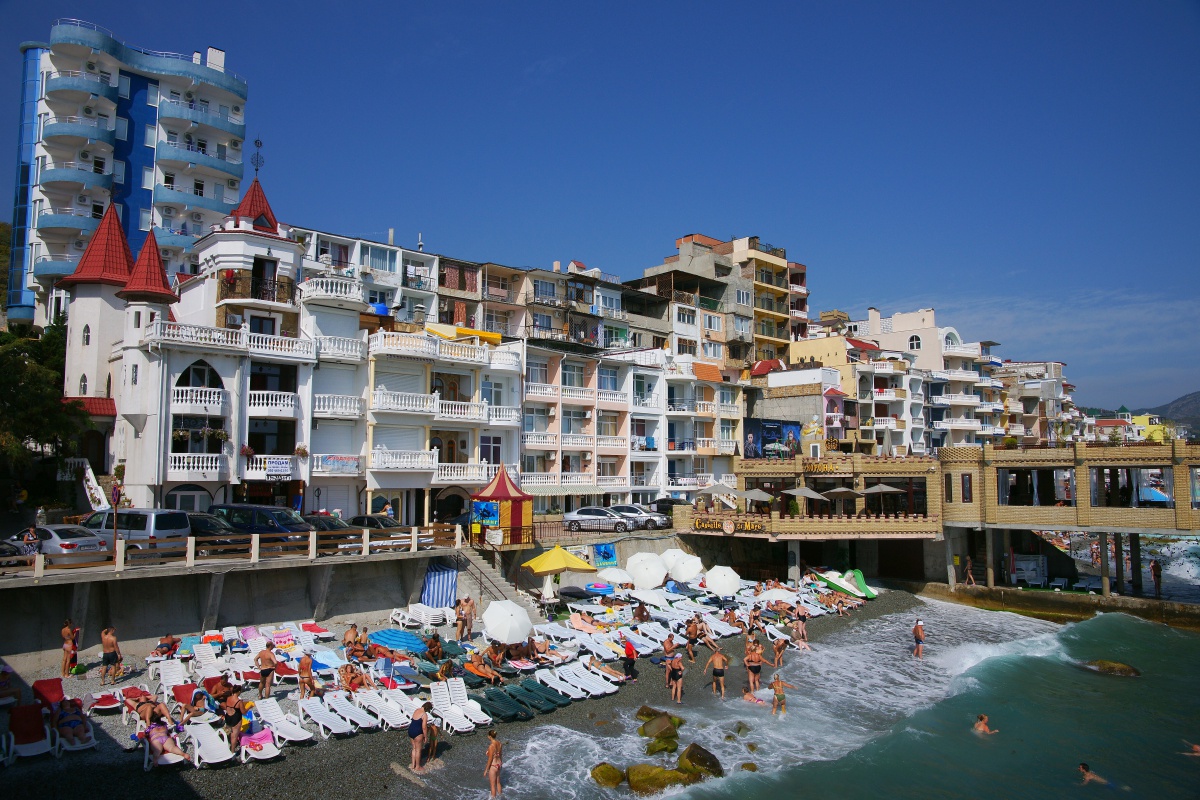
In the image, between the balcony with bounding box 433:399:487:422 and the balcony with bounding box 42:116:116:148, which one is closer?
the balcony with bounding box 433:399:487:422

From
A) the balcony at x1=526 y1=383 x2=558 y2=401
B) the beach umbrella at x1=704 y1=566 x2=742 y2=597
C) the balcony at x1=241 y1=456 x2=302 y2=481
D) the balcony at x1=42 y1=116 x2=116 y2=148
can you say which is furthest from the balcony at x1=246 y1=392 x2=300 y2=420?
the balcony at x1=42 y1=116 x2=116 y2=148

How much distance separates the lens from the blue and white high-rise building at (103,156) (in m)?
54.1

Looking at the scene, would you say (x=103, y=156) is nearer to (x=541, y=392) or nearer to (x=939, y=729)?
(x=541, y=392)

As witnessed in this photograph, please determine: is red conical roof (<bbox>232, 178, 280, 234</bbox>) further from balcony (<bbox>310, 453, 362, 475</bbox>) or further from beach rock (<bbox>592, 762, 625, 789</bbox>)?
beach rock (<bbox>592, 762, 625, 789</bbox>)

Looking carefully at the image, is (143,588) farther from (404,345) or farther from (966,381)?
(966,381)

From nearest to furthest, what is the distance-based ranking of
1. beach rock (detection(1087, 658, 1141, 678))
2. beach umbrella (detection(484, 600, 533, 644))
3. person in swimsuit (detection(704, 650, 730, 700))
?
beach umbrella (detection(484, 600, 533, 644)) → person in swimsuit (detection(704, 650, 730, 700)) → beach rock (detection(1087, 658, 1141, 678))

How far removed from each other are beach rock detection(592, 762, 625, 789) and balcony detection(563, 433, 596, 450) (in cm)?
2817

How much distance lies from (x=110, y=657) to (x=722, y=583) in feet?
76.0

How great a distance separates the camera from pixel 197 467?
98.8 ft

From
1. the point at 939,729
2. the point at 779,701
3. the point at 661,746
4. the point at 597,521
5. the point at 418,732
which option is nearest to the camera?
the point at 418,732

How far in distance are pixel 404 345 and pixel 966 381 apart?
6217 centimetres

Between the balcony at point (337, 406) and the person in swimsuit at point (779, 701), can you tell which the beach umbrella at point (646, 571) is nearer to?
the person in swimsuit at point (779, 701)

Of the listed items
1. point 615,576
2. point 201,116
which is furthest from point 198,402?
point 201,116

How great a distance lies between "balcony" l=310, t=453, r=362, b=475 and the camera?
33.6 m
